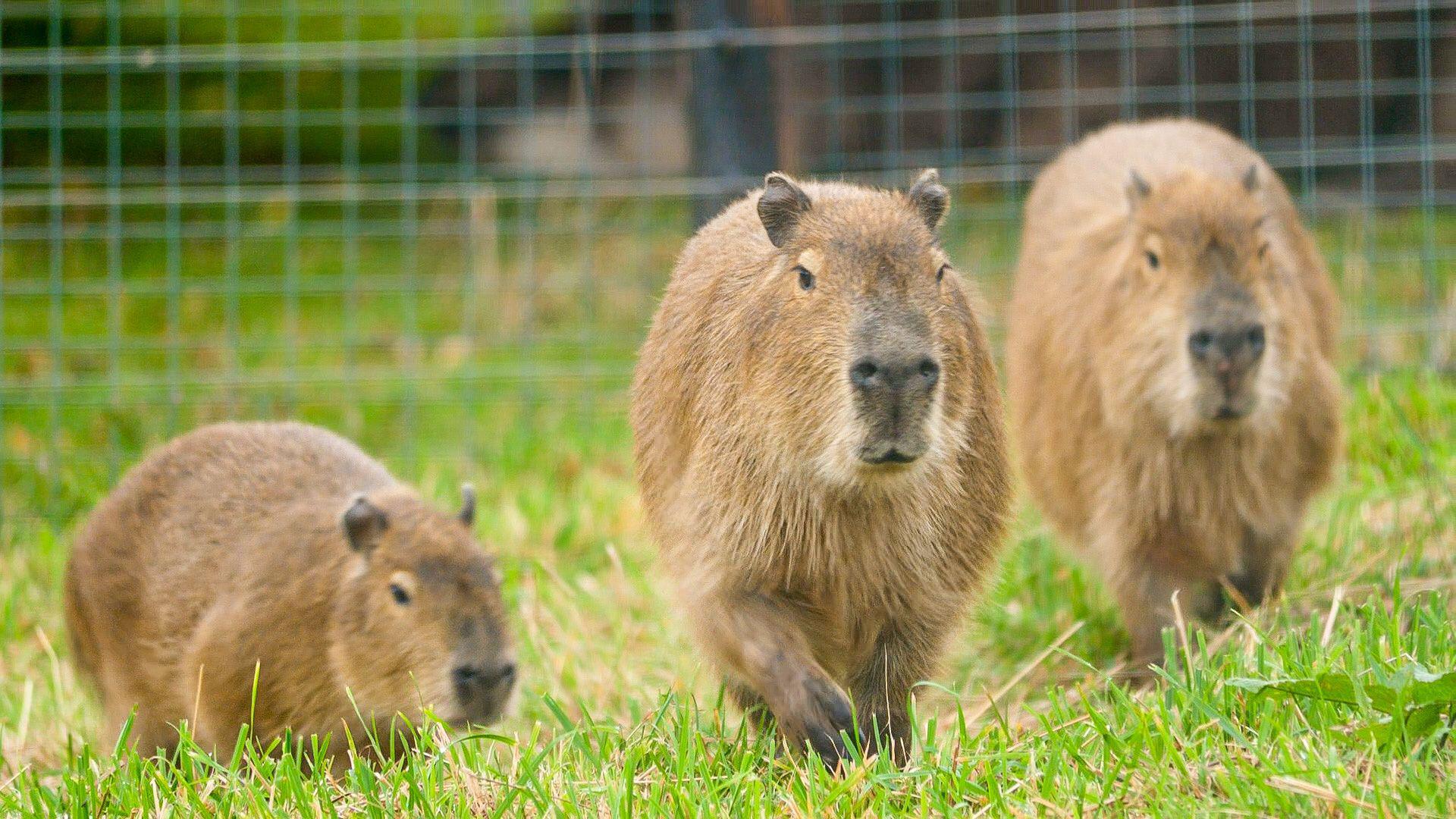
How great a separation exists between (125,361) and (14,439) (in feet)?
3.65

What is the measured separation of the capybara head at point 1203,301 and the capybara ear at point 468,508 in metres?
1.91

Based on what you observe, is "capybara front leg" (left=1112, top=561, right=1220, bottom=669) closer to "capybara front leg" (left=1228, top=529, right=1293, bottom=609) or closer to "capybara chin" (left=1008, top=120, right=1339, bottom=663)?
"capybara chin" (left=1008, top=120, right=1339, bottom=663)

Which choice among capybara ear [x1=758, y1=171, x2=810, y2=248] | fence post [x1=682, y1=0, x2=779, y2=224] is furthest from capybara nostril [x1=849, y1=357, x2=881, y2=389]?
fence post [x1=682, y1=0, x2=779, y2=224]

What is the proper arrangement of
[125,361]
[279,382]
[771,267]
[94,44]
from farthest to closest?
[94,44]
[125,361]
[279,382]
[771,267]

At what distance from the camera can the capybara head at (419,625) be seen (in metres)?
4.09

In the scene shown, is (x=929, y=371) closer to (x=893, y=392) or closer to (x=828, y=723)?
(x=893, y=392)

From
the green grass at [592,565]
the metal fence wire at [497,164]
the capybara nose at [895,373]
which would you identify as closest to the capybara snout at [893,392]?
the capybara nose at [895,373]

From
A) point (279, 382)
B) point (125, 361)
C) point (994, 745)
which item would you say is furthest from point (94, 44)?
point (994, 745)

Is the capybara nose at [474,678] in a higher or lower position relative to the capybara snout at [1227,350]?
lower

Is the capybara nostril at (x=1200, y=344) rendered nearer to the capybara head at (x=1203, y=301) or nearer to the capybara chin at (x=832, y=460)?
the capybara head at (x=1203, y=301)

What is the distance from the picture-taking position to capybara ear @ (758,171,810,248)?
3.41 meters

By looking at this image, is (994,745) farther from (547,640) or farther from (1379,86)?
(1379,86)

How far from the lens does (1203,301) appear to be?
4484mm

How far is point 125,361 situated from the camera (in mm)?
8516
